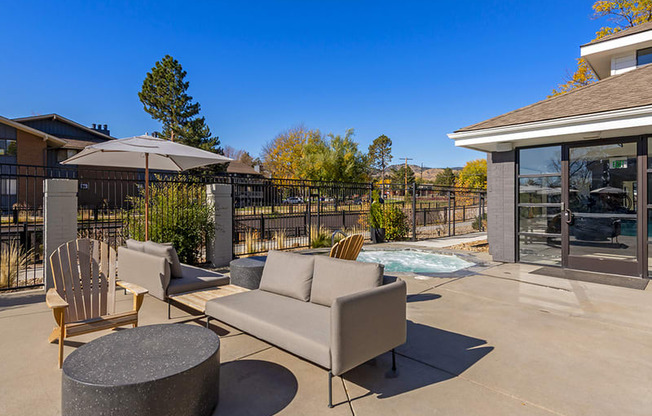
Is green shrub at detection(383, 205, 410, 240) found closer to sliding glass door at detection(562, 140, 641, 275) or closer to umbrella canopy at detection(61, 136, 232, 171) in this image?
sliding glass door at detection(562, 140, 641, 275)

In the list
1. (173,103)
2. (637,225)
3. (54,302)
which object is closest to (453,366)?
(54,302)

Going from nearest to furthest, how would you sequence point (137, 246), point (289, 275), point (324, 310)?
point (324, 310), point (289, 275), point (137, 246)

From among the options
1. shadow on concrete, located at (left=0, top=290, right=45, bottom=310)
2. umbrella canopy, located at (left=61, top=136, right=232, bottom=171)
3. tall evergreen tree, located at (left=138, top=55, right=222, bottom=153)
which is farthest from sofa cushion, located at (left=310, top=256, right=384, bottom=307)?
tall evergreen tree, located at (left=138, top=55, right=222, bottom=153)

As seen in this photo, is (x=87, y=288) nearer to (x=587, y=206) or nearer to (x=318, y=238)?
(x=318, y=238)

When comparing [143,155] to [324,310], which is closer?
[324,310]

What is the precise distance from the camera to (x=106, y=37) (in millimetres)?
14719

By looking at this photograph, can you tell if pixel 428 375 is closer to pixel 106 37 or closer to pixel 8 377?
pixel 8 377

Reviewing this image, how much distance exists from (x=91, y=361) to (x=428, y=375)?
2576 millimetres

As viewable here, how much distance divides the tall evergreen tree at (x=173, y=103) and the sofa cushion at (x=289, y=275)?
26.4 m

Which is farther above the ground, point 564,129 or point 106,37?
point 106,37

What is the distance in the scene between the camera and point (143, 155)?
6.96 metres

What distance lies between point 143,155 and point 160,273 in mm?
3760

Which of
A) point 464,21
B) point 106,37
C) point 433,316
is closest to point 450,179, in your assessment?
point 464,21

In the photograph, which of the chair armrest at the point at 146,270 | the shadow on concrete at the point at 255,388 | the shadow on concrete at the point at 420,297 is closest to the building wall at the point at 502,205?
the shadow on concrete at the point at 420,297
